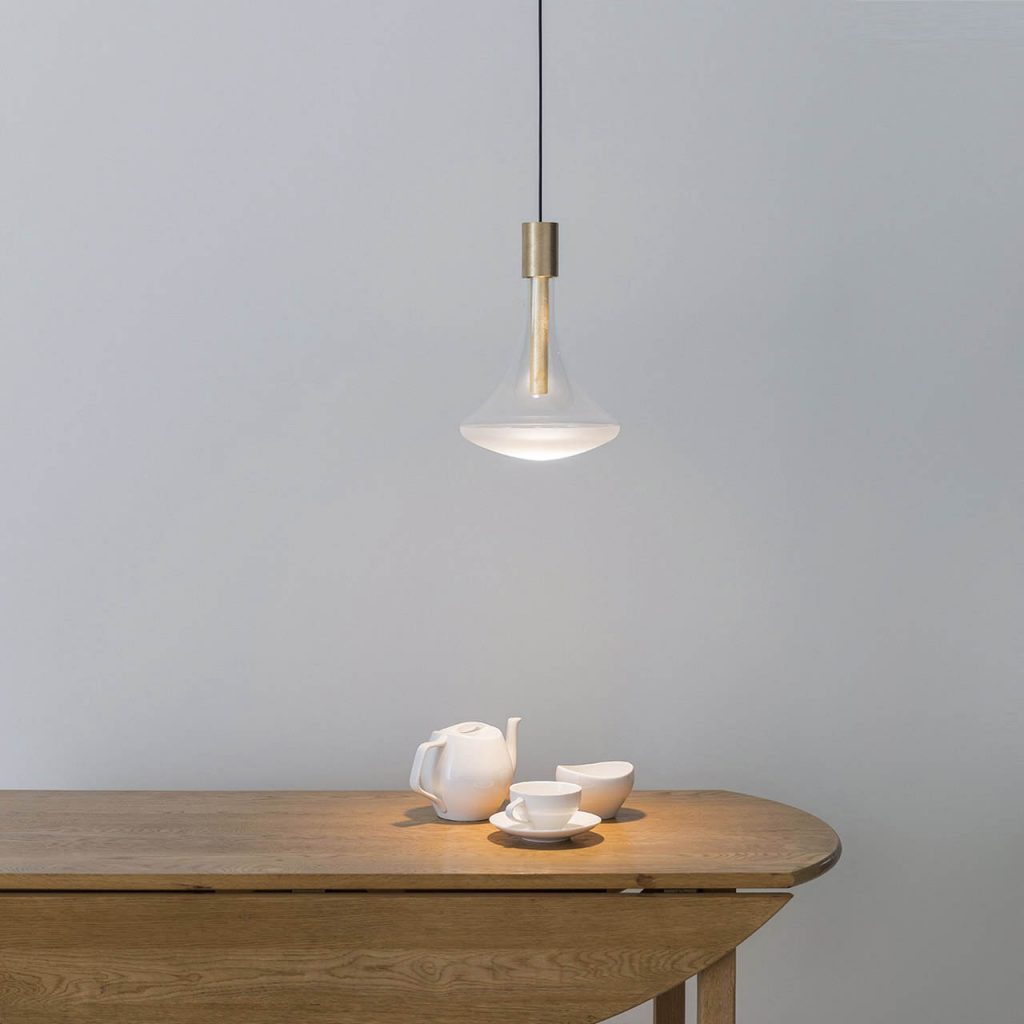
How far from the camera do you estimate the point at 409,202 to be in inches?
107

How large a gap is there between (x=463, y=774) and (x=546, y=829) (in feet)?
0.69

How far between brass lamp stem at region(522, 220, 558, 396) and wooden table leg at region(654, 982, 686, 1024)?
46.8 inches

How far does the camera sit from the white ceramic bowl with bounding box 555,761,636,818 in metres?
2.20

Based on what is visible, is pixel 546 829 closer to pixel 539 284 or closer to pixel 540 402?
pixel 540 402

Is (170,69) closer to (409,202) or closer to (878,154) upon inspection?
(409,202)

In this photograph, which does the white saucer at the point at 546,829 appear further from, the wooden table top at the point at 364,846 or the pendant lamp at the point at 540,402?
the pendant lamp at the point at 540,402

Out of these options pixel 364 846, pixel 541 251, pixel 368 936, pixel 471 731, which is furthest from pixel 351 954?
pixel 541 251

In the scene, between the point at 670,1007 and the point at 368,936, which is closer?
the point at 368,936

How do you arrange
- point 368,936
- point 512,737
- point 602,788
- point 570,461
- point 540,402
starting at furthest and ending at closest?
point 570,461 < point 512,737 < point 602,788 < point 540,402 < point 368,936

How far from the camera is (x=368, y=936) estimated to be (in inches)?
76.4

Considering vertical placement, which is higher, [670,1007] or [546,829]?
[546,829]

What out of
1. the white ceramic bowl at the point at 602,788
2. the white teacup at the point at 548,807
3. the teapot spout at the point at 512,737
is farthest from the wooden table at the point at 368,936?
the teapot spout at the point at 512,737

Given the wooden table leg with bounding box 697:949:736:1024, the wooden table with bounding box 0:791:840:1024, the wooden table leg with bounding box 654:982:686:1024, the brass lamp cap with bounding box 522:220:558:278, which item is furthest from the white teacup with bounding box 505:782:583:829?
the brass lamp cap with bounding box 522:220:558:278

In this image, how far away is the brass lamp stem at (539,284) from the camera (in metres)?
1.99
